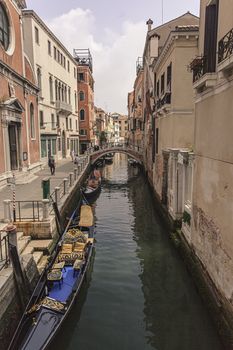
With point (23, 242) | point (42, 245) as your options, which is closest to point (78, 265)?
point (42, 245)

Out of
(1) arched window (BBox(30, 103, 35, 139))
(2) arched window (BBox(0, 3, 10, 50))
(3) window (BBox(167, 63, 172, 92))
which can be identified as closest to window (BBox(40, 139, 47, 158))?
(1) arched window (BBox(30, 103, 35, 139))

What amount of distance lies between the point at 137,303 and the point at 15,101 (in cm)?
1215

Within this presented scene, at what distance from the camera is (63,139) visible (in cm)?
3209

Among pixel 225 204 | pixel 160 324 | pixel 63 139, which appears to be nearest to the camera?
pixel 225 204

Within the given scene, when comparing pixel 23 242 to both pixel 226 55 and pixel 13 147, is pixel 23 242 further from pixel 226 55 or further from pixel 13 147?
pixel 13 147

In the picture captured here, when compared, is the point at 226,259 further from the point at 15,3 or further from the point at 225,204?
the point at 15,3

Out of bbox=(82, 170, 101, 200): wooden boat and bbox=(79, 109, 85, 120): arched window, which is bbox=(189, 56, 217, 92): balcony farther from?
bbox=(79, 109, 85, 120): arched window

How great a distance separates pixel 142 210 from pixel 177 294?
9.22 m

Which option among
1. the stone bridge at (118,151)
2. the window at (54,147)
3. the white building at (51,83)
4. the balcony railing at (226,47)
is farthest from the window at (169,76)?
the stone bridge at (118,151)

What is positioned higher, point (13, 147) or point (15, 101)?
point (15, 101)

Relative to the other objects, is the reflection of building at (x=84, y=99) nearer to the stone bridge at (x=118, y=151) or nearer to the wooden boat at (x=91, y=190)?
the stone bridge at (x=118, y=151)

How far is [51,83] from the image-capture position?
27.5 m

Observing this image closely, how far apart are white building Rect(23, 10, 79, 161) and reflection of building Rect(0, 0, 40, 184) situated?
466cm

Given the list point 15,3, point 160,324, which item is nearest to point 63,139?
point 15,3
